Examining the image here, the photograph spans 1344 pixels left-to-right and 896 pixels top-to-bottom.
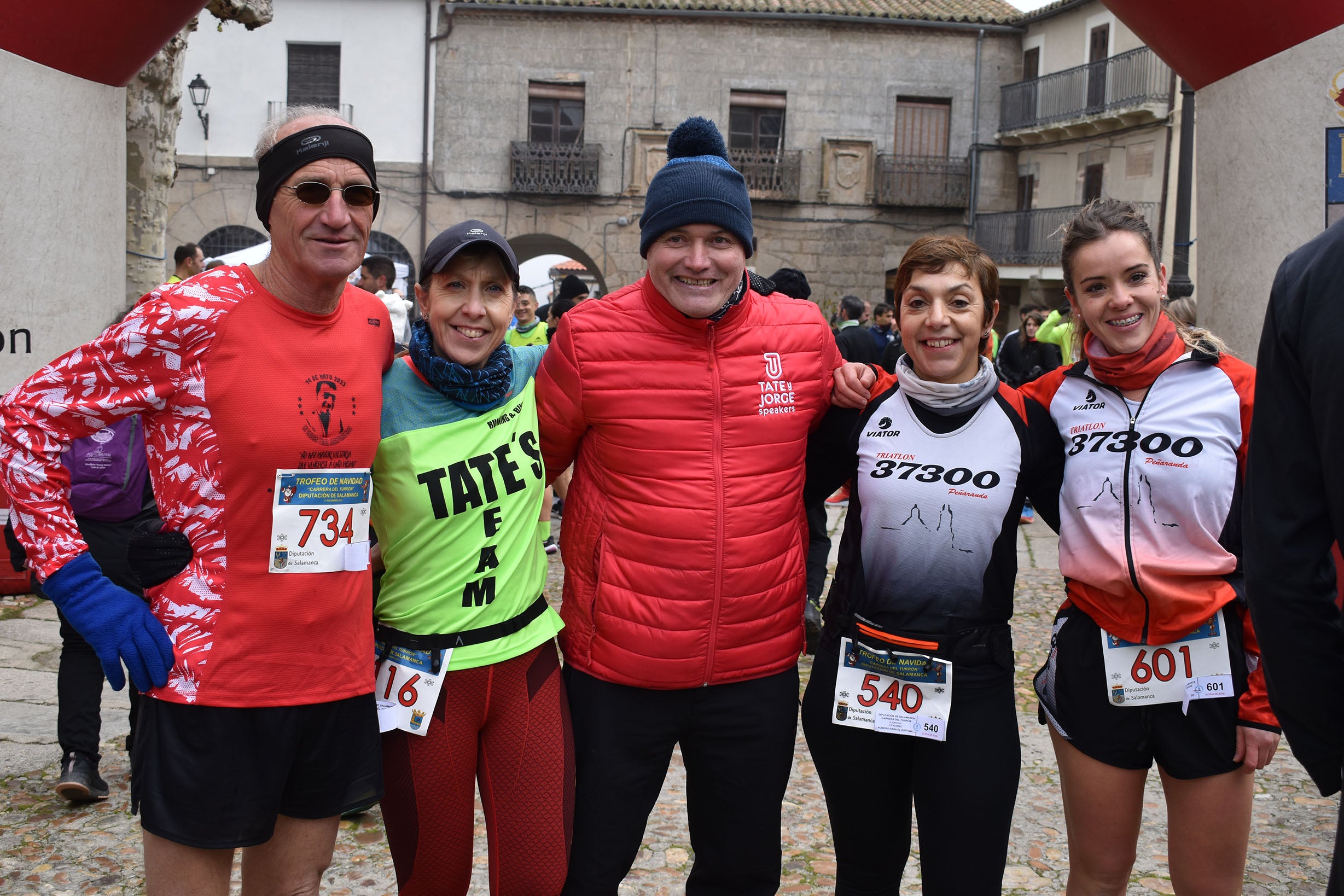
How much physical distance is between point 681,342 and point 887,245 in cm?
2238

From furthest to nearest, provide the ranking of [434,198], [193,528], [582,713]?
[434,198] < [582,713] < [193,528]

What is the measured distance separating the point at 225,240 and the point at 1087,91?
18005mm

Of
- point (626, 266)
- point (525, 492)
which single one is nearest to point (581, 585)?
point (525, 492)

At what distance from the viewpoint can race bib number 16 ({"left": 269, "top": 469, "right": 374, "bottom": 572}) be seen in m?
2.32

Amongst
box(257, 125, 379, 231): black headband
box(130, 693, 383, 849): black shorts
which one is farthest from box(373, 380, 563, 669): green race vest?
box(257, 125, 379, 231): black headband

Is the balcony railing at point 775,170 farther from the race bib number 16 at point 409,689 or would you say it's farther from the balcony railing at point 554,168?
the race bib number 16 at point 409,689

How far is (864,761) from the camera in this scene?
268 cm

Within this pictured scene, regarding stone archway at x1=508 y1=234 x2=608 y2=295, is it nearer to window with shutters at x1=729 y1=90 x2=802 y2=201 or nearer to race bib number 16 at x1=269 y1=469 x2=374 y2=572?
window with shutters at x1=729 y1=90 x2=802 y2=201

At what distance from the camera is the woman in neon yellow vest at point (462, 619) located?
2.58 m

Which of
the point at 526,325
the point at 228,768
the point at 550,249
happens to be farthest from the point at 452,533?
the point at 550,249

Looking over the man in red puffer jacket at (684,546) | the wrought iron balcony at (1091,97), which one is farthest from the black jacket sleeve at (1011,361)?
the wrought iron balcony at (1091,97)

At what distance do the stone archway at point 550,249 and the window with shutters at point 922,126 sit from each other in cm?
696

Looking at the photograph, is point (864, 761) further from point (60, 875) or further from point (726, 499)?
point (60, 875)

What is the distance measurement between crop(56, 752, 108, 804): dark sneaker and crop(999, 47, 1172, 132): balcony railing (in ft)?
72.6
